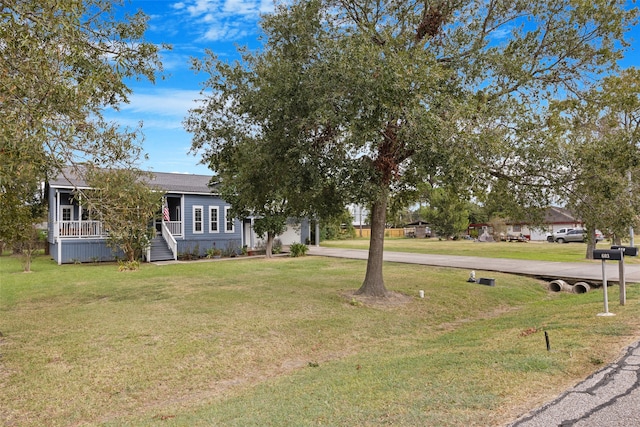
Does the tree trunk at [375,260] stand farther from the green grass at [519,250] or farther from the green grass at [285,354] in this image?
the green grass at [519,250]

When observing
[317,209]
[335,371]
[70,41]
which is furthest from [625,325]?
[70,41]

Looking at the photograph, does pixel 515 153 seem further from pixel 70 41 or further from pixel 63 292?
pixel 63 292

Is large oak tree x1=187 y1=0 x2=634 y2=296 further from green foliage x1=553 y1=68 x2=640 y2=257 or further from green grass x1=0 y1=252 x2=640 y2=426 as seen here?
green grass x1=0 y1=252 x2=640 y2=426

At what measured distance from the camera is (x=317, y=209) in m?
11.9

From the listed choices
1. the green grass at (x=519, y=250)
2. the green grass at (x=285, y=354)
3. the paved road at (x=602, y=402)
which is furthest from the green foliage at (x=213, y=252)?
the paved road at (x=602, y=402)

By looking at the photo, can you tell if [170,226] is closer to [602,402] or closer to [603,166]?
[603,166]

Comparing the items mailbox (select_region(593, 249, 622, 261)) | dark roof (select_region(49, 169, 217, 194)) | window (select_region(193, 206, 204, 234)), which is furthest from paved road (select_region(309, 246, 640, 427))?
window (select_region(193, 206, 204, 234))

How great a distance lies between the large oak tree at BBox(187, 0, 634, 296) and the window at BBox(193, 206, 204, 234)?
45.4 ft

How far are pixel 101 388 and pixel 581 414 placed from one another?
5674 millimetres

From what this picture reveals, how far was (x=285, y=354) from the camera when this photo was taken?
7.66m

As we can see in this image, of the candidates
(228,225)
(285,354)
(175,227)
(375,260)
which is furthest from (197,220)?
(285,354)

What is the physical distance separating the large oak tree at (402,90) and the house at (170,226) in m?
12.4

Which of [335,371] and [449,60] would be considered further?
[449,60]

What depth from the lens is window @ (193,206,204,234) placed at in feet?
80.7
